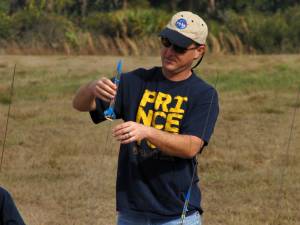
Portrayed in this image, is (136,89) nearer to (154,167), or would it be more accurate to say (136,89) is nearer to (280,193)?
(154,167)

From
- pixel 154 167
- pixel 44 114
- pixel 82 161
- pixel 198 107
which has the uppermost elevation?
pixel 198 107

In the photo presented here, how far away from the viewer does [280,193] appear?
6137 mm

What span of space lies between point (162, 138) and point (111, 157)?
16.5ft

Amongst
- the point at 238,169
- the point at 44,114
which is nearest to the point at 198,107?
the point at 238,169

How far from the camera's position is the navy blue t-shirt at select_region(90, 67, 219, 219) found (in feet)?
8.25

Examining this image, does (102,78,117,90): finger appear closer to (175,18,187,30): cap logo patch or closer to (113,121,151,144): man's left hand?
(113,121,151,144): man's left hand

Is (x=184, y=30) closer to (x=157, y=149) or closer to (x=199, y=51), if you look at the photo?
(x=199, y=51)

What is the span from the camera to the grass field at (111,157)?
18.8ft

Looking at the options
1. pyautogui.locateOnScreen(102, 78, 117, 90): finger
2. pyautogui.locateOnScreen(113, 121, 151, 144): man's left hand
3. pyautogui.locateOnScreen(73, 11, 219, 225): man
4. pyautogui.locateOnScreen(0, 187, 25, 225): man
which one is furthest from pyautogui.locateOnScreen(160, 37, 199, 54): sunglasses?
pyautogui.locateOnScreen(0, 187, 25, 225): man

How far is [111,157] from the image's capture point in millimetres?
7391

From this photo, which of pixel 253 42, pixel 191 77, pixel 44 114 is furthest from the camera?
pixel 253 42

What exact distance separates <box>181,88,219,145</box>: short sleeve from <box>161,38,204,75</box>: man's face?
0.39ft

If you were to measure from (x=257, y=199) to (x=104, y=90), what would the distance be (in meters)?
3.79

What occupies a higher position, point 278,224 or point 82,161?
point 278,224
